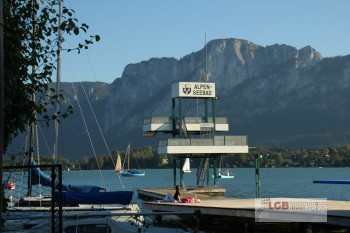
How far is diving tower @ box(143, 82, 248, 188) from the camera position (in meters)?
54.2

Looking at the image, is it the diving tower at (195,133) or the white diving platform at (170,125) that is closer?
the diving tower at (195,133)

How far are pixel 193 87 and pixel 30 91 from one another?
153 ft

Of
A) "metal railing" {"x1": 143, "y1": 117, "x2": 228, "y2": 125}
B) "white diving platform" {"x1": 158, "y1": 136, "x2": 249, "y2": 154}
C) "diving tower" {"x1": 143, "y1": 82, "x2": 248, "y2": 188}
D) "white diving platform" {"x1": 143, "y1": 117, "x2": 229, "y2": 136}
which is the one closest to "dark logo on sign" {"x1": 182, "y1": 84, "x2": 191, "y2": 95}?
"diving tower" {"x1": 143, "y1": 82, "x2": 248, "y2": 188}

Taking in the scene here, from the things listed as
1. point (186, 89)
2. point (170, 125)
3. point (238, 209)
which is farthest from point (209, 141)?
point (238, 209)

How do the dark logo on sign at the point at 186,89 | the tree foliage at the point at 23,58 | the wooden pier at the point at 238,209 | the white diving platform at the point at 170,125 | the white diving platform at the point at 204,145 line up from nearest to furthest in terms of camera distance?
the tree foliage at the point at 23,58, the wooden pier at the point at 238,209, the white diving platform at the point at 204,145, the white diving platform at the point at 170,125, the dark logo on sign at the point at 186,89

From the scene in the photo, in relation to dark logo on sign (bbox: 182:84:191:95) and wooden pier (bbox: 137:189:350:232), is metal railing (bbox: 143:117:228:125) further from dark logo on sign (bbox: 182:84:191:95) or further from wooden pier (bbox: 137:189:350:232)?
wooden pier (bbox: 137:189:350:232)

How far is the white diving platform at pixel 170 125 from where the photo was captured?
57.2 metres

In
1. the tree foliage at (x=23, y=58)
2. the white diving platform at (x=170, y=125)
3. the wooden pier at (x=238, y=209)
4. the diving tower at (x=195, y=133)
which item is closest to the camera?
the tree foliage at (x=23, y=58)

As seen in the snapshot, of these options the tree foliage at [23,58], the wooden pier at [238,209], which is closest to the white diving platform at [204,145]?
the wooden pier at [238,209]

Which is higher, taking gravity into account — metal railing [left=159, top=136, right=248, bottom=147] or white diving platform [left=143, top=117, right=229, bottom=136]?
white diving platform [left=143, top=117, right=229, bottom=136]

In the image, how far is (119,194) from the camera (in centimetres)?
3083

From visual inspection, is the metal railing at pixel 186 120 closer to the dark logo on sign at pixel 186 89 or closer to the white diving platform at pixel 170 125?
the white diving platform at pixel 170 125

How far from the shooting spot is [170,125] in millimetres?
57969

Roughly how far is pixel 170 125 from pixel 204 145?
15.6 feet
